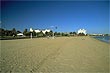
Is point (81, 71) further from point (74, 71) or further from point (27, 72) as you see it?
point (27, 72)

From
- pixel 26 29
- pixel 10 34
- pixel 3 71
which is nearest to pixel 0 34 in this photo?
pixel 10 34

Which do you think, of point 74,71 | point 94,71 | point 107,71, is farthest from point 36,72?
point 107,71

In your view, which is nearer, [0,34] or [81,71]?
[81,71]

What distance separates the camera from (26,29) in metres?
109

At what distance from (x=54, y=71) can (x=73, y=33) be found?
17385 centimetres

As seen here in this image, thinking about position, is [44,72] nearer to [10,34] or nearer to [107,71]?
[107,71]

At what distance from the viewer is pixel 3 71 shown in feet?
19.7

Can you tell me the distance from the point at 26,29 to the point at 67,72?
106 metres

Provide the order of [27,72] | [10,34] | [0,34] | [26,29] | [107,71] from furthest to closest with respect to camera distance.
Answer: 1. [26,29]
2. [10,34]
3. [0,34]
4. [107,71]
5. [27,72]

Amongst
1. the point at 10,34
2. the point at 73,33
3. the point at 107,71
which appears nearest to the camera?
the point at 107,71

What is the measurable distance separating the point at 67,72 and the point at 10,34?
9118 centimetres

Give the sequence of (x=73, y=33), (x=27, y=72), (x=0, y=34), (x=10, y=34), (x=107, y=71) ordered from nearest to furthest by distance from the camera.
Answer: (x=27, y=72), (x=107, y=71), (x=0, y=34), (x=10, y=34), (x=73, y=33)

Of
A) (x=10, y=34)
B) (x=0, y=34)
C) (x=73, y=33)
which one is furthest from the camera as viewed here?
(x=73, y=33)

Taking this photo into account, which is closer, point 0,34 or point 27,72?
point 27,72
